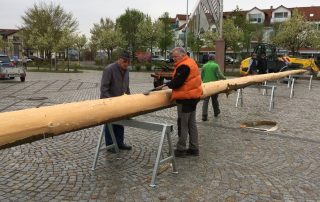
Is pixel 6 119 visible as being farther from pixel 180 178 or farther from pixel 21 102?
pixel 21 102

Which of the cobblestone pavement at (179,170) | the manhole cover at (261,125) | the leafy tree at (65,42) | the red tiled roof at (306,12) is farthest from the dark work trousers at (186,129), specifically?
the red tiled roof at (306,12)

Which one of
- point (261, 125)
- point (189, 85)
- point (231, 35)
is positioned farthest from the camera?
point (231, 35)

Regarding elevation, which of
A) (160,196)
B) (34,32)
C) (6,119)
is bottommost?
(160,196)

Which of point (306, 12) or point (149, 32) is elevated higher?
point (306, 12)

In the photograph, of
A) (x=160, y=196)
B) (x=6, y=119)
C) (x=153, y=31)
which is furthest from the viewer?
(x=153, y=31)

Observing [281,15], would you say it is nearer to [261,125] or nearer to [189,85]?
[261,125]

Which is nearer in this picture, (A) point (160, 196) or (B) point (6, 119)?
(B) point (6, 119)

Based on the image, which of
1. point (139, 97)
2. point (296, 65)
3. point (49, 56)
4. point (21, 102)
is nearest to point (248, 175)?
point (139, 97)

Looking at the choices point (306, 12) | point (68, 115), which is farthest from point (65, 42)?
point (306, 12)

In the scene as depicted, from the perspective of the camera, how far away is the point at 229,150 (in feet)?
20.8

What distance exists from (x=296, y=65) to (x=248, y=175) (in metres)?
20.9

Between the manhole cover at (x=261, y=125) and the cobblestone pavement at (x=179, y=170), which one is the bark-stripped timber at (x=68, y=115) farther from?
the manhole cover at (x=261, y=125)

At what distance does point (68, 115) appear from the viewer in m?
4.08

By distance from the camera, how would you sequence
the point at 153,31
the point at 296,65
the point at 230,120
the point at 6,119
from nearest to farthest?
the point at 6,119 < the point at 230,120 < the point at 296,65 < the point at 153,31
